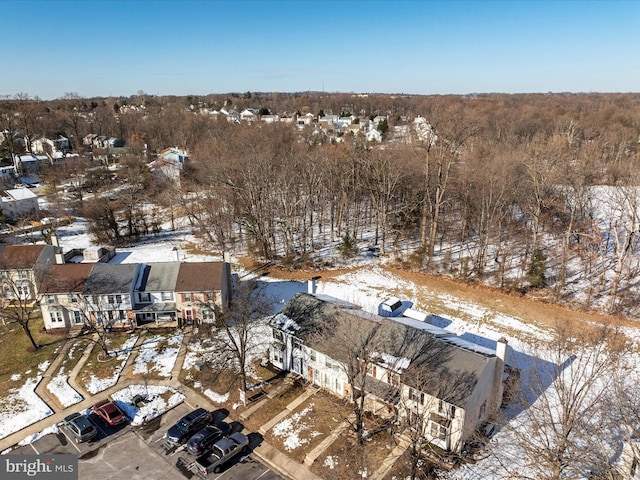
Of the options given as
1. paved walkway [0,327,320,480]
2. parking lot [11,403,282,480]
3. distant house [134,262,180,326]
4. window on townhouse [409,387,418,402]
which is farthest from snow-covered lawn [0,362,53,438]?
window on townhouse [409,387,418,402]

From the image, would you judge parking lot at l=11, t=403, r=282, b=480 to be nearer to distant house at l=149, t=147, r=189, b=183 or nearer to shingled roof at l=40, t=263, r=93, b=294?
shingled roof at l=40, t=263, r=93, b=294

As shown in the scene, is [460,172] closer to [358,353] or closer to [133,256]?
[358,353]

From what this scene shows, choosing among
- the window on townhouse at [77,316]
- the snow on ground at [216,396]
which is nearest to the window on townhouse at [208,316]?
the snow on ground at [216,396]

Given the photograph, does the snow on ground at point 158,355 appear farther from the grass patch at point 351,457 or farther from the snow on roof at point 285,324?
the grass patch at point 351,457

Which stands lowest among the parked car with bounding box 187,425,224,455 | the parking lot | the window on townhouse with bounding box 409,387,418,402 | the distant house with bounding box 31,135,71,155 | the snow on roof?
the parking lot

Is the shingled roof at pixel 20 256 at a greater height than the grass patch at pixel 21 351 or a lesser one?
greater

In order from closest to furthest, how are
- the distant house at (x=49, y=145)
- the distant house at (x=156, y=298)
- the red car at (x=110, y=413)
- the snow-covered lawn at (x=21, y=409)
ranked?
1. the red car at (x=110, y=413)
2. the snow-covered lawn at (x=21, y=409)
3. the distant house at (x=156, y=298)
4. the distant house at (x=49, y=145)
